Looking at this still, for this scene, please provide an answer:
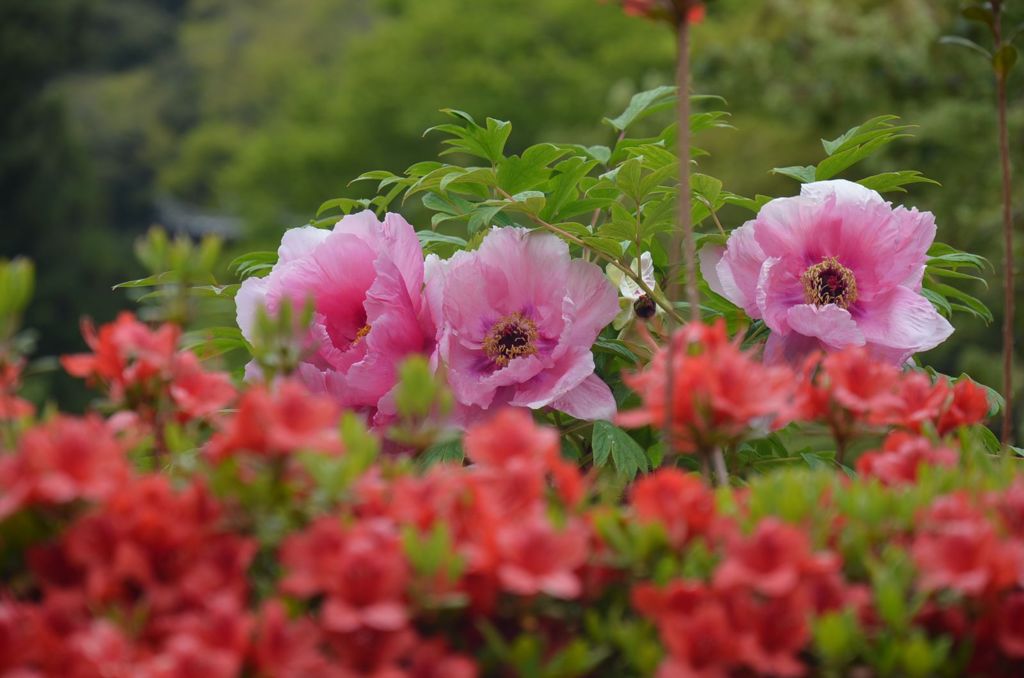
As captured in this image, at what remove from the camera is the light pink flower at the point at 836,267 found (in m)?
1.40

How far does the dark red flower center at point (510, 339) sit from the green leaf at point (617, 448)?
119mm

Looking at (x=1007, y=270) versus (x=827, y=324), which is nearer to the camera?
(x=827, y=324)

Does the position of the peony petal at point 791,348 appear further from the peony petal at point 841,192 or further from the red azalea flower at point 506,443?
the red azalea flower at point 506,443

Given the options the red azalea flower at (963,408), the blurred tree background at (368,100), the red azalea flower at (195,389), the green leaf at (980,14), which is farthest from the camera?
the blurred tree background at (368,100)

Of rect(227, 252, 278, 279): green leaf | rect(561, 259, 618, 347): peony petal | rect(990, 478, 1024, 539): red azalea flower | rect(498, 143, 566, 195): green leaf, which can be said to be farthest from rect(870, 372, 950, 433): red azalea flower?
rect(227, 252, 278, 279): green leaf

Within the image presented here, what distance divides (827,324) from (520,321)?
0.34m

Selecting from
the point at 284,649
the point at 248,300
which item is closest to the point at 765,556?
the point at 284,649

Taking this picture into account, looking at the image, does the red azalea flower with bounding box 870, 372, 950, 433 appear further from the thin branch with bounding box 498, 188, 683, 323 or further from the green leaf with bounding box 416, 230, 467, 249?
the green leaf with bounding box 416, 230, 467, 249

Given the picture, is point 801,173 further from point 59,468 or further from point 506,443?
point 59,468

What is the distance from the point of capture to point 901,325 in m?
1.40

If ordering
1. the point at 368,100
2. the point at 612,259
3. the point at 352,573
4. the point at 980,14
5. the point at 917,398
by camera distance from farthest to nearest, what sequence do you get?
the point at 368,100, the point at 980,14, the point at 612,259, the point at 917,398, the point at 352,573

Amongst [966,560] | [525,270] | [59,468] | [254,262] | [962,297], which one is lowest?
[962,297]

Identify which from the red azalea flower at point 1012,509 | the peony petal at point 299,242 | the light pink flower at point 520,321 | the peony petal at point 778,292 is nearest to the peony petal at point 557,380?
the light pink flower at point 520,321

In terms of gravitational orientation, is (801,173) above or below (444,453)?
above
